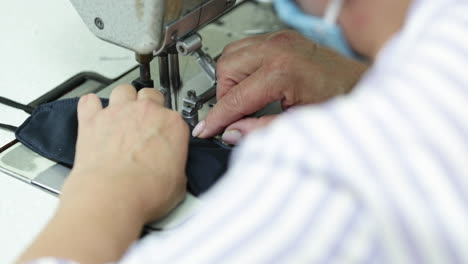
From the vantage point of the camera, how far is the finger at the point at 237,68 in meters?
1.14

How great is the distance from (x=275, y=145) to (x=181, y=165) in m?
0.41

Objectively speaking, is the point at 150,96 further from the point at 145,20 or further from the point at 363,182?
the point at 363,182

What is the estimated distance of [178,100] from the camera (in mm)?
1203

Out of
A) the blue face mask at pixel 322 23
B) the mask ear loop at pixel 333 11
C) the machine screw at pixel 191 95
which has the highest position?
the mask ear loop at pixel 333 11

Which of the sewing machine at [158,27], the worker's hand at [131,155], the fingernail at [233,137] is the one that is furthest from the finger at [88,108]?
the fingernail at [233,137]

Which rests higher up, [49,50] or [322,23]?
[322,23]

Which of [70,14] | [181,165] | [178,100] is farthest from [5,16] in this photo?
[181,165]

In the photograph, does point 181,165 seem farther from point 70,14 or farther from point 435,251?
point 70,14

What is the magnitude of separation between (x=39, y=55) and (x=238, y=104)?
599 mm

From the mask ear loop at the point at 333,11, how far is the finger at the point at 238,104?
0.45 meters

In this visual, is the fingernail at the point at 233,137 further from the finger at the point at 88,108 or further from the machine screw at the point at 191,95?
the finger at the point at 88,108

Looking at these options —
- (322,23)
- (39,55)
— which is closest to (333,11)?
(322,23)

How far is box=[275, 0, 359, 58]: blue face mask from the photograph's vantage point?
634mm

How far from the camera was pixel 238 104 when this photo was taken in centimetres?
108
